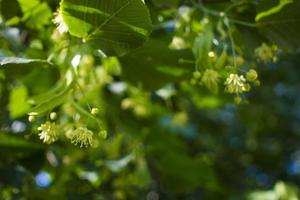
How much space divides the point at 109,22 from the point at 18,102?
79 cm

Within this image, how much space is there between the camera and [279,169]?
401 centimetres

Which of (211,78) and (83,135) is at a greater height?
(211,78)

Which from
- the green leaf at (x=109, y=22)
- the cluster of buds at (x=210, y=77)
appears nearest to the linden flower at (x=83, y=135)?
the green leaf at (x=109, y=22)

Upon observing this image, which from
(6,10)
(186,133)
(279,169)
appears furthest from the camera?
(279,169)

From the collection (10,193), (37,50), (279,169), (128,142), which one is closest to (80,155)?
(128,142)

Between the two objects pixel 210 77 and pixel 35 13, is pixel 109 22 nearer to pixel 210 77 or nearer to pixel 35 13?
pixel 210 77

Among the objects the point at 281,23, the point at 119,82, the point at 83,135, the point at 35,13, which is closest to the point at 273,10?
the point at 281,23

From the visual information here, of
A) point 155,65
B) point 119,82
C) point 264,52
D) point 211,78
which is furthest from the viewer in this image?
point 119,82

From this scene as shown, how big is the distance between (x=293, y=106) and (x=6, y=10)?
118 inches

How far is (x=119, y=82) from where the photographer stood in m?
2.22

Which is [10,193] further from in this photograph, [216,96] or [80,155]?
[216,96]

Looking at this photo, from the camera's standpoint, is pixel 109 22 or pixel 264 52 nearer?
pixel 109 22

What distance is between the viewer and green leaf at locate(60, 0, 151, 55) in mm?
1212

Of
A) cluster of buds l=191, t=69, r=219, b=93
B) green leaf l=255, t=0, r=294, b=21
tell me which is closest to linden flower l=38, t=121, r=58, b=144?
cluster of buds l=191, t=69, r=219, b=93
